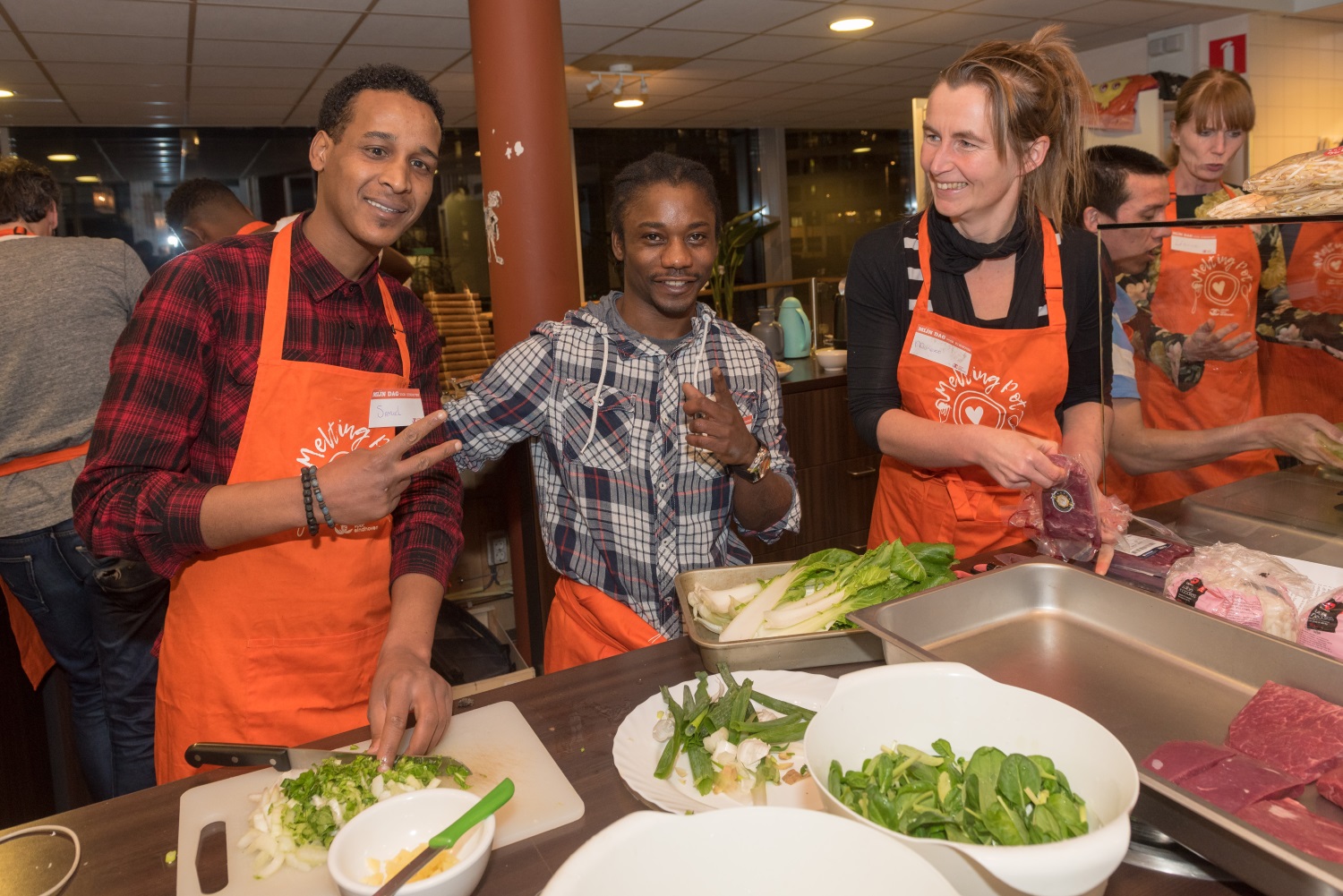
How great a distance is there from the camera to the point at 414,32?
550 centimetres

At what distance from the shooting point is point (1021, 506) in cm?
166

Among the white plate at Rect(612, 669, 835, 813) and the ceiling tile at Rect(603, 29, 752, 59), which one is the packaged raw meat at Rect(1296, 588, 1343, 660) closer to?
the white plate at Rect(612, 669, 835, 813)

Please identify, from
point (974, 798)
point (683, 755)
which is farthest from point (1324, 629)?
point (683, 755)

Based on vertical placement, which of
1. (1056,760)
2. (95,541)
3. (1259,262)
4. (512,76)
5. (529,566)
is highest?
(512,76)

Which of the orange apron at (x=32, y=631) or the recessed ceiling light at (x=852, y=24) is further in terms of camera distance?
the recessed ceiling light at (x=852, y=24)

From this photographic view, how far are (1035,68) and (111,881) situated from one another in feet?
6.62

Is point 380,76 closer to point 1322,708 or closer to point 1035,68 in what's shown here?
point 1035,68

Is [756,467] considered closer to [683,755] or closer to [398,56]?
[683,755]

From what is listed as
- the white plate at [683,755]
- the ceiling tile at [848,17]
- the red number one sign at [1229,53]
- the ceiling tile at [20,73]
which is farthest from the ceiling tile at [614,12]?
the white plate at [683,755]

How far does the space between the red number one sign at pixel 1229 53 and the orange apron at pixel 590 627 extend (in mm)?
7008

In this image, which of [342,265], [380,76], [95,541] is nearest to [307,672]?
[95,541]

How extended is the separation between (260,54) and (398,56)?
2.76ft

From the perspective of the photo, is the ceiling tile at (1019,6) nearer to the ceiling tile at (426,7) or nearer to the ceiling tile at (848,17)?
the ceiling tile at (848,17)

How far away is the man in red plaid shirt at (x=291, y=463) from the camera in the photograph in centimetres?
143
